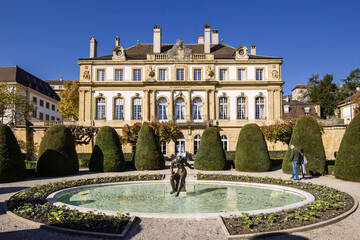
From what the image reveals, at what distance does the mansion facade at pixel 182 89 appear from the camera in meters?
30.4

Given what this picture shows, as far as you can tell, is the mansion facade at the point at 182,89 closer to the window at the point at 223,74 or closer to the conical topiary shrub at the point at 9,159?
the window at the point at 223,74

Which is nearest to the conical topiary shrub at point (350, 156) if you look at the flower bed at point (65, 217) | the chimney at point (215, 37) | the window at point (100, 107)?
the flower bed at point (65, 217)

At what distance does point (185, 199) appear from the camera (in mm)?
8125

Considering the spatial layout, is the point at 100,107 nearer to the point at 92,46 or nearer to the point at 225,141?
the point at 92,46

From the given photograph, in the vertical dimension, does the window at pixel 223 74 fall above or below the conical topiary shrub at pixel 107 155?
above

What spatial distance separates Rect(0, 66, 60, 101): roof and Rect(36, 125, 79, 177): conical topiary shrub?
30055mm

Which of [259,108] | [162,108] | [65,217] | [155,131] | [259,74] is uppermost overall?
[259,74]

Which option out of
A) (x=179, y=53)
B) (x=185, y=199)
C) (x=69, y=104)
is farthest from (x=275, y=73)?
(x=69, y=104)

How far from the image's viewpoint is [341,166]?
38.7 feet

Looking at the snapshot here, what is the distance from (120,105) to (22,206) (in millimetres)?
24995

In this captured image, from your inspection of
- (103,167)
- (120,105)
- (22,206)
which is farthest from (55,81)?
(22,206)

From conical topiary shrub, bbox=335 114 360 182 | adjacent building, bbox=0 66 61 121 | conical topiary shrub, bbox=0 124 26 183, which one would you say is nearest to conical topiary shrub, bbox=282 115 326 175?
conical topiary shrub, bbox=335 114 360 182

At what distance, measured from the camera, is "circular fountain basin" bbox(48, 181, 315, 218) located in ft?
21.6

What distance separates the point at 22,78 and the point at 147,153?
33898mm
